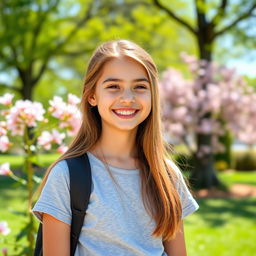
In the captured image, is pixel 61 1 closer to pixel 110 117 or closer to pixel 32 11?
pixel 32 11

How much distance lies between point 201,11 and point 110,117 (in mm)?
9996

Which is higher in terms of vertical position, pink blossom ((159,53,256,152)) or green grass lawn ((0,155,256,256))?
pink blossom ((159,53,256,152))

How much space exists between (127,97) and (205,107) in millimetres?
8976

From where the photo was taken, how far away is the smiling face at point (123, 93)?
2156mm

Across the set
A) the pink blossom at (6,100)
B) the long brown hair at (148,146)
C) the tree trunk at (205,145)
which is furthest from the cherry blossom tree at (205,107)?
the long brown hair at (148,146)

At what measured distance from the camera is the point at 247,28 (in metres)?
12.1

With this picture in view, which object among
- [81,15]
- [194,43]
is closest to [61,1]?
[81,15]

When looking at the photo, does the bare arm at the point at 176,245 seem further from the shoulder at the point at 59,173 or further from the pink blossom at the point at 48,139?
the pink blossom at the point at 48,139

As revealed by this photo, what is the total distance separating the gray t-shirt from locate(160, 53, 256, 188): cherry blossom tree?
29.6ft

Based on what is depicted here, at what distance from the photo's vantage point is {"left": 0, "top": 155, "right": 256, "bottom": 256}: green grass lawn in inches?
229

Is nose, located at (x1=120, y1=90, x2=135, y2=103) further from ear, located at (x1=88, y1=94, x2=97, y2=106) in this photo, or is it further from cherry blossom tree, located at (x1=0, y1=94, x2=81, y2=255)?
cherry blossom tree, located at (x1=0, y1=94, x2=81, y2=255)

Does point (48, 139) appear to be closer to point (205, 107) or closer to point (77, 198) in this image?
point (77, 198)

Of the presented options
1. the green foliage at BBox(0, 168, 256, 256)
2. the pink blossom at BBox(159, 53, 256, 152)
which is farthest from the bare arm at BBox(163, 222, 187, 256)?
the pink blossom at BBox(159, 53, 256, 152)

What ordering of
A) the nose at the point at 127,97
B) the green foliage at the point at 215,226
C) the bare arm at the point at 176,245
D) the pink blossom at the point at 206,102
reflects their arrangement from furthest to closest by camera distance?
1. the pink blossom at the point at 206,102
2. the green foliage at the point at 215,226
3. the bare arm at the point at 176,245
4. the nose at the point at 127,97
